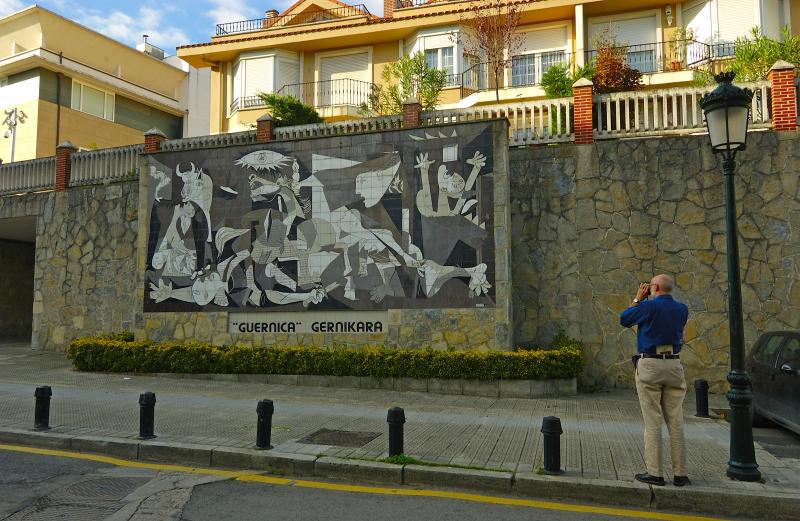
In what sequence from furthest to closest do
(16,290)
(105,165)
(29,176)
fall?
(16,290)
(29,176)
(105,165)

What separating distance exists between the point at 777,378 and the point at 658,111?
273 inches

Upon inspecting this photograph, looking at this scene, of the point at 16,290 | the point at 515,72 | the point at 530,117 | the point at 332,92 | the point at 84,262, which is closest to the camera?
the point at 530,117

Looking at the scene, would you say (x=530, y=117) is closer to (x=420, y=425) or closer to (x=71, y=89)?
(x=420, y=425)

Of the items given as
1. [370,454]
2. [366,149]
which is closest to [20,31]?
[366,149]

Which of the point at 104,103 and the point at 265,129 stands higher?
the point at 104,103

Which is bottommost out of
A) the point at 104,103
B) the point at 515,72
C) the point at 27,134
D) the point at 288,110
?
the point at 288,110

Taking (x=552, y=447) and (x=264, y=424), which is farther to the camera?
(x=264, y=424)

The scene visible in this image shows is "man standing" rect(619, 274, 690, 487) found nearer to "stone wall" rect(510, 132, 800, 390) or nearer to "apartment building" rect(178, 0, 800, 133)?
"stone wall" rect(510, 132, 800, 390)

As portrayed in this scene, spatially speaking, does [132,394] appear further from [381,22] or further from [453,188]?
[381,22]

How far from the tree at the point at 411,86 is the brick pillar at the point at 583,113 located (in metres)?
6.53

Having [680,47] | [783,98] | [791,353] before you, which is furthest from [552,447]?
[680,47]

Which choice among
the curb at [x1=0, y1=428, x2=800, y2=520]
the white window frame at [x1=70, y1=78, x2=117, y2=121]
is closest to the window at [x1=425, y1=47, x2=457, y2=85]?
the white window frame at [x1=70, y1=78, x2=117, y2=121]

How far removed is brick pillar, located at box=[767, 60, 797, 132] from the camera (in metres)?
12.1

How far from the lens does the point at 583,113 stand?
42.7 ft
